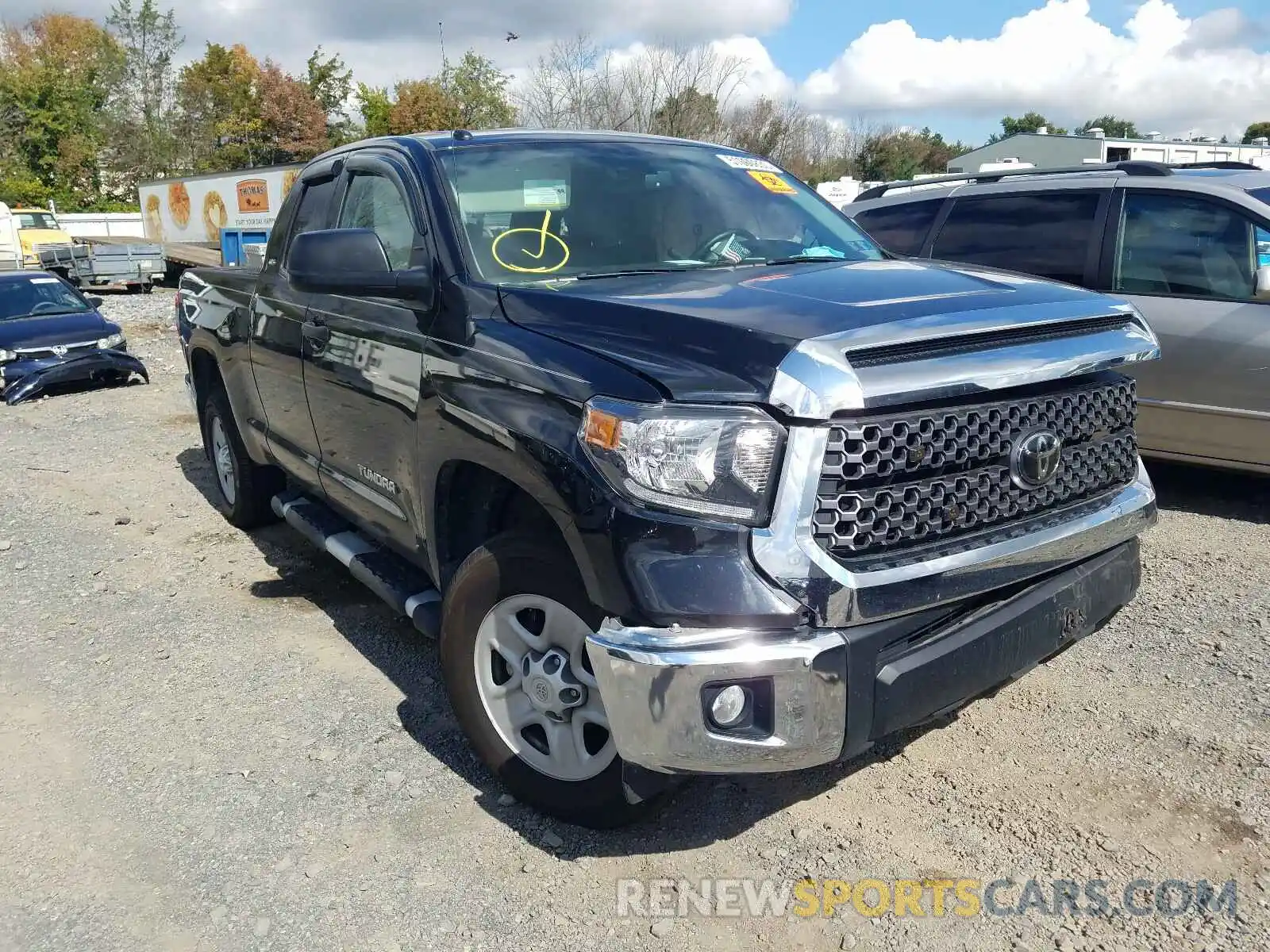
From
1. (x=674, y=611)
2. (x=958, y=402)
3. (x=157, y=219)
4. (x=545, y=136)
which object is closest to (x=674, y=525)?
(x=674, y=611)

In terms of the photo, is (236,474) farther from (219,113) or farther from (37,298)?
(219,113)

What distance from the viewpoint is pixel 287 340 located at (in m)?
4.64

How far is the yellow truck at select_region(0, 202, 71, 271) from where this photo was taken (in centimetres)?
2872

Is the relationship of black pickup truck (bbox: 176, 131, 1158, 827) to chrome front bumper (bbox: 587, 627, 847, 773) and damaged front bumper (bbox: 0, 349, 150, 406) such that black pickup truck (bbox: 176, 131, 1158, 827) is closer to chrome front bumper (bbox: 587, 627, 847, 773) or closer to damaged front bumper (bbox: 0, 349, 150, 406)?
chrome front bumper (bbox: 587, 627, 847, 773)

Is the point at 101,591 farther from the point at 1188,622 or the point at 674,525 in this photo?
the point at 1188,622

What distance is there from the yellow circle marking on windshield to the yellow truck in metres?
29.9

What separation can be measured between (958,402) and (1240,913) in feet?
4.90

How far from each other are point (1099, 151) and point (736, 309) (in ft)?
105

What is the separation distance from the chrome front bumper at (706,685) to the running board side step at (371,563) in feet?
3.65

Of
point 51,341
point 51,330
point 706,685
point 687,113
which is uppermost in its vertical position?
point 687,113

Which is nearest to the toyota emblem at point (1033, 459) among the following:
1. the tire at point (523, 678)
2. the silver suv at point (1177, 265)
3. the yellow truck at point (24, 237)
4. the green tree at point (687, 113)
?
the tire at point (523, 678)

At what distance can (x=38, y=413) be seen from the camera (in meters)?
11.3

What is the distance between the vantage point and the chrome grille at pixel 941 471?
8.11 feet

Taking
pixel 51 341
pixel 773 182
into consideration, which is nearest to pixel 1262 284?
pixel 773 182
